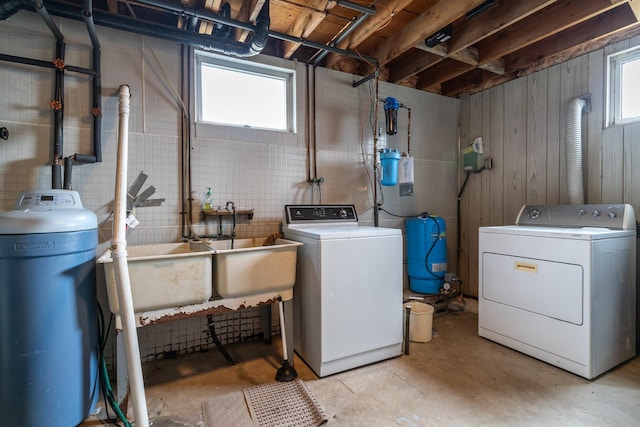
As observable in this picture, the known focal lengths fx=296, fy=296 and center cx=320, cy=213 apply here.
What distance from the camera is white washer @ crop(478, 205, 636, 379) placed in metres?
1.86

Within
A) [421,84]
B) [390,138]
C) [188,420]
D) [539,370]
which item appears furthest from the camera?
[421,84]

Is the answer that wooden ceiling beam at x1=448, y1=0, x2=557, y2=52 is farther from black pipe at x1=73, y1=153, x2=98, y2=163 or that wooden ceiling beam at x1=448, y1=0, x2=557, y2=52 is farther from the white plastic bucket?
black pipe at x1=73, y1=153, x2=98, y2=163

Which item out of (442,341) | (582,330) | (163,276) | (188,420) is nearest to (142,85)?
(163,276)

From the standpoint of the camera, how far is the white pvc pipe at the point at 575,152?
8.11ft

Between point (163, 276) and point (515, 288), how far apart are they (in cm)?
240

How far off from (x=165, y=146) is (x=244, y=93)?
2.67 feet

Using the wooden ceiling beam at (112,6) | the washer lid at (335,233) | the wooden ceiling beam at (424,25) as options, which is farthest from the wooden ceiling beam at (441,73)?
the wooden ceiling beam at (112,6)

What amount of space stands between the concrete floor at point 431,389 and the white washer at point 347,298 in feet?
0.44

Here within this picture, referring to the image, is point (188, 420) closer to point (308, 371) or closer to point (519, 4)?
point (308, 371)

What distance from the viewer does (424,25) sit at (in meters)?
2.26

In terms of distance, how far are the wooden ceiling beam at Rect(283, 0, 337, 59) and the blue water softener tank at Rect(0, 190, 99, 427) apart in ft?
6.18

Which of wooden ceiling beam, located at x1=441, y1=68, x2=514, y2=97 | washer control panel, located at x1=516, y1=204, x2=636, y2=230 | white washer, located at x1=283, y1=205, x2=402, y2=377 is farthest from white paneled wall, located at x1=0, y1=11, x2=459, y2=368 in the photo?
washer control panel, located at x1=516, y1=204, x2=636, y2=230

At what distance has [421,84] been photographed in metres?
3.39

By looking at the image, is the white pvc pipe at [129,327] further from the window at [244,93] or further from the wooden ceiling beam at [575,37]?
the wooden ceiling beam at [575,37]
